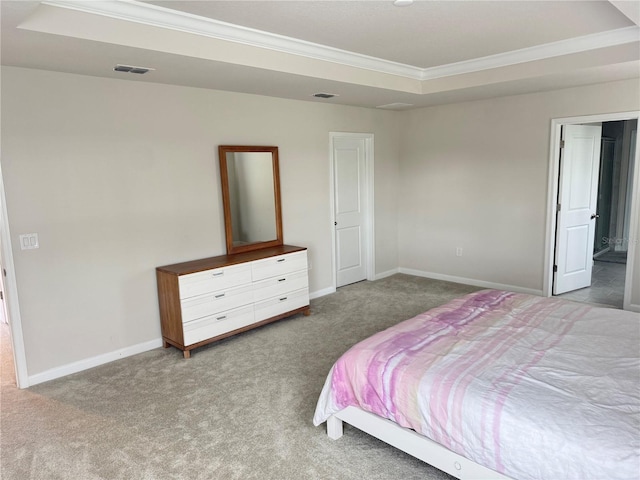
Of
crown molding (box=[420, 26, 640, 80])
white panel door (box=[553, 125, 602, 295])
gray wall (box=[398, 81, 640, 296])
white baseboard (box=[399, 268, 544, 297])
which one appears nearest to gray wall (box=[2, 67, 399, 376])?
crown molding (box=[420, 26, 640, 80])

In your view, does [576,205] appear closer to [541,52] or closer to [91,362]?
[541,52]

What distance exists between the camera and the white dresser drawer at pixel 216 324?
12.3ft

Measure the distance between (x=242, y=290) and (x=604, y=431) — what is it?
3.05 metres

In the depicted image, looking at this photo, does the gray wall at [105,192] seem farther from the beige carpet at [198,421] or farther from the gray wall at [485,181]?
the gray wall at [485,181]

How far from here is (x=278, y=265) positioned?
14.5 ft

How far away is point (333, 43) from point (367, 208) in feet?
9.03

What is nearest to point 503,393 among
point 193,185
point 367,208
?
point 193,185

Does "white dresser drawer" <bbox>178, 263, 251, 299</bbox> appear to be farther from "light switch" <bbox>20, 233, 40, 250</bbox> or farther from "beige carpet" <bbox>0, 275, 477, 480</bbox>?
"light switch" <bbox>20, 233, 40, 250</bbox>

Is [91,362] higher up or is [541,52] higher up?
[541,52]

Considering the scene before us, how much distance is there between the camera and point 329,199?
17.9 feet

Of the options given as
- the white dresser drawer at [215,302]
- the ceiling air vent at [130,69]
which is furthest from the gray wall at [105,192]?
the white dresser drawer at [215,302]

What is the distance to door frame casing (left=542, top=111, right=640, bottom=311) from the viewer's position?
4.35 metres

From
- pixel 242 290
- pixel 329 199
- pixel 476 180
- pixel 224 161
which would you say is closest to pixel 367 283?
pixel 329 199

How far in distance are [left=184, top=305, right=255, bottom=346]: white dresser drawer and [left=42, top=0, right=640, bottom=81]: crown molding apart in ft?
7.50
